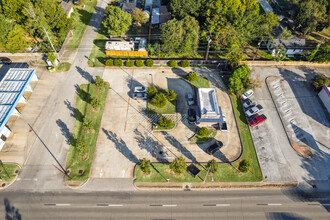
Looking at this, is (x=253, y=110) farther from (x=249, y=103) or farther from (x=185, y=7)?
(x=185, y=7)

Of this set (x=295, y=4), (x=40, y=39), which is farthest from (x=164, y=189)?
(x=295, y=4)

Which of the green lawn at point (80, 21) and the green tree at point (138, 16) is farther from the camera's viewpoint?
the green tree at point (138, 16)

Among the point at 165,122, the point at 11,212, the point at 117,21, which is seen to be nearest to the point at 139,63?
the point at 117,21

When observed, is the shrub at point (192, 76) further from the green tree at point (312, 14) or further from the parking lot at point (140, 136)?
the green tree at point (312, 14)

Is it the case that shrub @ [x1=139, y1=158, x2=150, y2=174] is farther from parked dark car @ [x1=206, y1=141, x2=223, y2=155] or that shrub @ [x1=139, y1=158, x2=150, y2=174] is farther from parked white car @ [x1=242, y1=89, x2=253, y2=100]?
parked white car @ [x1=242, y1=89, x2=253, y2=100]

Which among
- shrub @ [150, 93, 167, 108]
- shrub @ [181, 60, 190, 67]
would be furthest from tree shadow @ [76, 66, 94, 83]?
shrub @ [181, 60, 190, 67]

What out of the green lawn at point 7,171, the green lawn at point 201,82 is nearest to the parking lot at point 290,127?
the green lawn at point 201,82

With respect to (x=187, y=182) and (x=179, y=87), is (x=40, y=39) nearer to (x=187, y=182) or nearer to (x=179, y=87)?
(x=179, y=87)
